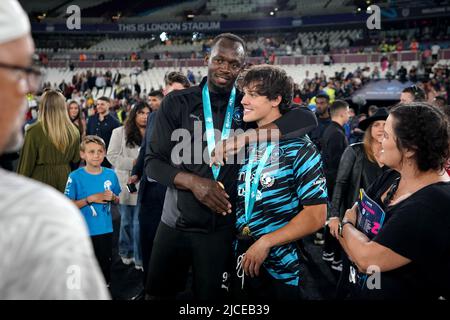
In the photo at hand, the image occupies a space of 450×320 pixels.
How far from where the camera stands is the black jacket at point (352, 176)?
3.19m

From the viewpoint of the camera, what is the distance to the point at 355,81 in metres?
15.7

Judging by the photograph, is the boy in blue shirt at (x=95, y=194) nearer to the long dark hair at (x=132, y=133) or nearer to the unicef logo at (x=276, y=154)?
the long dark hair at (x=132, y=133)

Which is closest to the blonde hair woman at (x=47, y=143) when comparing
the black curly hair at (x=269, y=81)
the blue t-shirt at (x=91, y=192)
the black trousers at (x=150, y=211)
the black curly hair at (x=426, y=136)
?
the blue t-shirt at (x=91, y=192)

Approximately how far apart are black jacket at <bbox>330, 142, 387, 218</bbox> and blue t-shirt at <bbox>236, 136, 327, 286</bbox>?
4.17ft

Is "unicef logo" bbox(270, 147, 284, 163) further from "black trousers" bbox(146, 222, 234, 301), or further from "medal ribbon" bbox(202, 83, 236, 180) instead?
"black trousers" bbox(146, 222, 234, 301)

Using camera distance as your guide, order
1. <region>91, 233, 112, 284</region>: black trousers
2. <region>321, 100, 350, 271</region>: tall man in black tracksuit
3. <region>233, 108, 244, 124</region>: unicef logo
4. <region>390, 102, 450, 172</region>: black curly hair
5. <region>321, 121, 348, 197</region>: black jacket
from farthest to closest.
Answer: <region>321, 121, 348, 197</region>: black jacket
<region>321, 100, 350, 271</region>: tall man in black tracksuit
<region>91, 233, 112, 284</region>: black trousers
<region>233, 108, 244, 124</region>: unicef logo
<region>390, 102, 450, 172</region>: black curly hair

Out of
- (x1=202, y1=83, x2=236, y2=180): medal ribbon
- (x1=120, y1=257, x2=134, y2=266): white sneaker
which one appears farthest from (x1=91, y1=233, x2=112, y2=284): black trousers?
(x1=202, y1=83, x2=236, y2=180): medal ribbon

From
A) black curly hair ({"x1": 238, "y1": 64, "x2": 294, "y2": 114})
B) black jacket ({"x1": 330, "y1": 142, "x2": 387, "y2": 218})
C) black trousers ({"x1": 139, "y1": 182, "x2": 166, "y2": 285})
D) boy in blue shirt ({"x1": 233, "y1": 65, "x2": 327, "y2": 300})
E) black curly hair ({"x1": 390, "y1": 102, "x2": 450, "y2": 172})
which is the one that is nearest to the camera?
black curly hair ({"x1": 390, "y1": 102, "x2": 450, "y2": 172})

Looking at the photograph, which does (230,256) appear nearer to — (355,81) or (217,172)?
(217,172)

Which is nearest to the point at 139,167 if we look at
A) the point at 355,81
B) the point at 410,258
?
the point at 410,258

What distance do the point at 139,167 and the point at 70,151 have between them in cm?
62

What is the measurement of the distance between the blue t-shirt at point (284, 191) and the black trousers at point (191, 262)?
0.22 m

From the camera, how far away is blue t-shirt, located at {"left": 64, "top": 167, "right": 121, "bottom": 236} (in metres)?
3.25

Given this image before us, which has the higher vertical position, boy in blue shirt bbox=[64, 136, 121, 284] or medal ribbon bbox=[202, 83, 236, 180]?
medal ribbon bbox=[202, 83, 236, 180]
